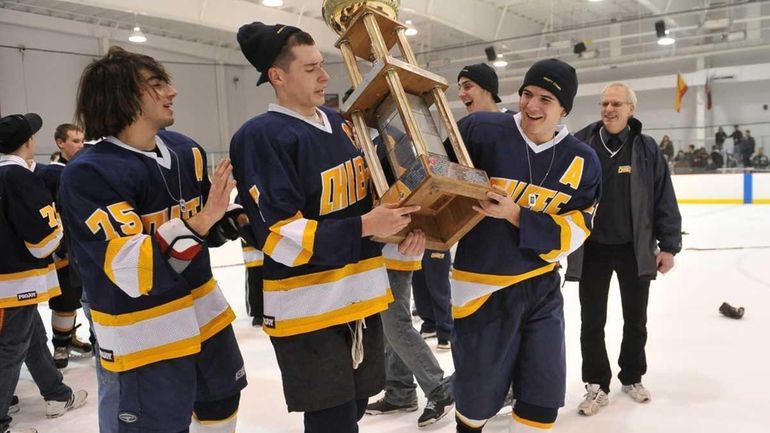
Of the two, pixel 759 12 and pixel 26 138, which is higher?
pixel 759 12

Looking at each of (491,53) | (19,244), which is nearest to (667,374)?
(19,244)

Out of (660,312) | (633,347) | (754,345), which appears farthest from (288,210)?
(660,312)

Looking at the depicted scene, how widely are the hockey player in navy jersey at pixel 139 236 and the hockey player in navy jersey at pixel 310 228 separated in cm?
13

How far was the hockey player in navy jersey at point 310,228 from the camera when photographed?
157 cm

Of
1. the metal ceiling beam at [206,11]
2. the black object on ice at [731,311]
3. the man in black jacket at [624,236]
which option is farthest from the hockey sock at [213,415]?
the metal ceiling beam at [206,11]

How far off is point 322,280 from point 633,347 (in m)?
2.07

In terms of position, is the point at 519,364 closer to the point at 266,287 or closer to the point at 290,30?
the point at 266,287

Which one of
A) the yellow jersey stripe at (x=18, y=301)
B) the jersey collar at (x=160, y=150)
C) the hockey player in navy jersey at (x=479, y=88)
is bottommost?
the yellow jersey stripe at (x=18, y=301)

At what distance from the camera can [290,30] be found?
169cm

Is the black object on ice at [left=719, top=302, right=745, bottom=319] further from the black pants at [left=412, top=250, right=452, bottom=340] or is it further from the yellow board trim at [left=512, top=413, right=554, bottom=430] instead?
the yellow board trim at [left=512, top=413, right=554, bottom=430]

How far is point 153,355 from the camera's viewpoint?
5.20 feet

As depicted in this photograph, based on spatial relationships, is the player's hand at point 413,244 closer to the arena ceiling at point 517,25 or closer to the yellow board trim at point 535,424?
the yellow board trim at point 535,424

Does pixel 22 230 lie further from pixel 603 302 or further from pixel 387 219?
pixel 603 302

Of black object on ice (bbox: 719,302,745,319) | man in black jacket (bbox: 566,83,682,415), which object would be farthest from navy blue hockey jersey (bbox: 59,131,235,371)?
black object on ice (bbox: 719,302,745,319)
